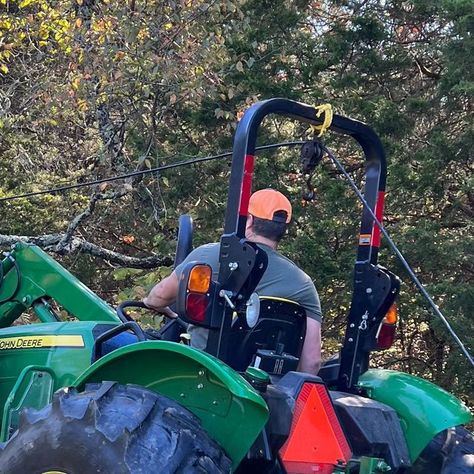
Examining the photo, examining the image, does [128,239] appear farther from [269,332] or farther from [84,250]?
[269,332]

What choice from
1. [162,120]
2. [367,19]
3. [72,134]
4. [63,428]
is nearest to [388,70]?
[367,19]

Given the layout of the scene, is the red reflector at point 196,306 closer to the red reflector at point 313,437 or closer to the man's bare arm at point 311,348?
the red reflector at point 313,437

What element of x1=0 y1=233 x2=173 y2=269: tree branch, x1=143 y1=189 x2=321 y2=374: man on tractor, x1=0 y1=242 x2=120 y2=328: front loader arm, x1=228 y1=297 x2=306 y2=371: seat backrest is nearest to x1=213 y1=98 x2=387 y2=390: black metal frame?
x1=228 y1=297 x2=306 y2=371: seat backrest

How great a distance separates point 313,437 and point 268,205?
123 centimetres

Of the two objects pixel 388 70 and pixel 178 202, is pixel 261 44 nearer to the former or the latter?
pixel 388 70

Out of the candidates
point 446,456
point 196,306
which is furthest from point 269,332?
point 446,456

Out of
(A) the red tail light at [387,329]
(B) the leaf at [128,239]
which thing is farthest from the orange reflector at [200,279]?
(B) the leaf at [128,239]

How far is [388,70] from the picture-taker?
9.57 metres

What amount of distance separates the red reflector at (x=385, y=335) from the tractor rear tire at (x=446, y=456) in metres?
0.53

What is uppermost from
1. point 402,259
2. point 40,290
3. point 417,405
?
point 402,259

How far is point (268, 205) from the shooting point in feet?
14.1

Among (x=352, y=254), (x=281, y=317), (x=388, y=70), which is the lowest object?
(x=352, y=254)

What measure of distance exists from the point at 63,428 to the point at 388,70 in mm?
7171

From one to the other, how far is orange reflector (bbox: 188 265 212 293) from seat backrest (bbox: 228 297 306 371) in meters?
0.24
